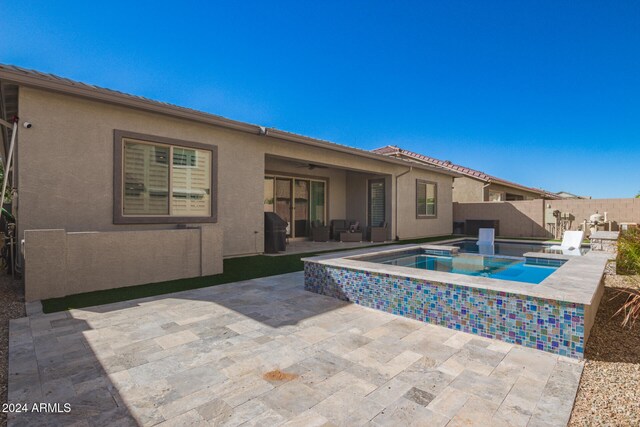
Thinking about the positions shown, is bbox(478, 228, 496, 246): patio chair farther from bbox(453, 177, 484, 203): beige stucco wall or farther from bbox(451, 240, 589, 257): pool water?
bbox(453, 177, 484, 203): beige stucco wall

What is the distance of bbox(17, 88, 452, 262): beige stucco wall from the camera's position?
578cm

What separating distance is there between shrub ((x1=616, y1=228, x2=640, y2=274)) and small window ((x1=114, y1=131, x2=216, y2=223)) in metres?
8.50

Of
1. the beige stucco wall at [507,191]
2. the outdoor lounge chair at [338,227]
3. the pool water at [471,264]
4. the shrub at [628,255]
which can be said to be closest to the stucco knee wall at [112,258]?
the pool water at [471,264]

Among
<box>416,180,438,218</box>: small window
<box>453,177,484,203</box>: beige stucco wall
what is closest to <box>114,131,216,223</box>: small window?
<box>416,180,438,218</box>: small window

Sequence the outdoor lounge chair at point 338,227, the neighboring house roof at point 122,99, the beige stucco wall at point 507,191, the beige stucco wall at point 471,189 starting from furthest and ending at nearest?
the beige stucco wall at point 507,191 → the beige stucco wall at point 471,189 → the outdoor lounge chair at point 338,227 → the neighboring house roof at point 122,99

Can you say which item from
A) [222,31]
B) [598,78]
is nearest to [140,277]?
[222,31]

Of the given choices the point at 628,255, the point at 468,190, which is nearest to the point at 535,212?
the point at 468,190

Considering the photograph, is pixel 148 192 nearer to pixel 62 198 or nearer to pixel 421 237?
pixel 62 198

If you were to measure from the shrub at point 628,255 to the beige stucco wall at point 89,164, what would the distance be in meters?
8.08

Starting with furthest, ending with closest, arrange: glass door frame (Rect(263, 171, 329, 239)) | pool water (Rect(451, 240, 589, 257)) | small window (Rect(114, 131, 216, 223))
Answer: glass door frame (Rect(263, 171, 329, 239)) → pool water (Rect(451, 240, 589, 257)) → small window (Rect(114, 131, 216, 223))

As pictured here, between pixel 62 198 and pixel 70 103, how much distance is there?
178 cm

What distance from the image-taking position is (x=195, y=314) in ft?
14.4

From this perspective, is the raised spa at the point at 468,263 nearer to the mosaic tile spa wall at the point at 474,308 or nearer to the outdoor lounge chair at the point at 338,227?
the mosaic tile spa wall at the point at 474,308

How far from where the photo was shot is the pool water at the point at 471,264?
7.05 metres
